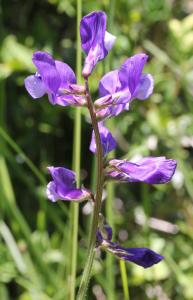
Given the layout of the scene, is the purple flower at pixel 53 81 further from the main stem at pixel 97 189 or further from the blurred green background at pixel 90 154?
the blurred green background at pixel 90 154

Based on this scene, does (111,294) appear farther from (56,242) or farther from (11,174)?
(11,174)

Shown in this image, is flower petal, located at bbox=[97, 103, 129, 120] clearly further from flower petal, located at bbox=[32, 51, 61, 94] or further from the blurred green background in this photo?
the blurred green background

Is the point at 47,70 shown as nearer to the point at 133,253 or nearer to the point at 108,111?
the point at 108,111

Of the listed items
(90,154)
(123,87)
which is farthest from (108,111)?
(90,154)

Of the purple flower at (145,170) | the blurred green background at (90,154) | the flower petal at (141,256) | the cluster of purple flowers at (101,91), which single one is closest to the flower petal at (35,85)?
the cluster of purple flowers at (101,91)

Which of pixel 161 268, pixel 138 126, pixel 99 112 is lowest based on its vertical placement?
pixel 161 268

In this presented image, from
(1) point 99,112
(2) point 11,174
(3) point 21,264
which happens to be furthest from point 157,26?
(1) point 99,112
